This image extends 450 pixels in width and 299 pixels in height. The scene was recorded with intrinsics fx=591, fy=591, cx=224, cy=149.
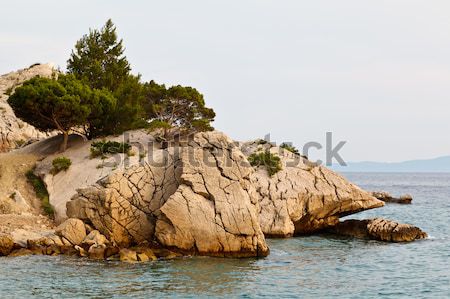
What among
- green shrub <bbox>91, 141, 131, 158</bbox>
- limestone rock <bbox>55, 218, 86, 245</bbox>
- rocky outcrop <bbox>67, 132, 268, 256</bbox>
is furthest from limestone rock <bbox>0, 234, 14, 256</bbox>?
green shrub <bbox>91, 141, 131, 158</bbox>

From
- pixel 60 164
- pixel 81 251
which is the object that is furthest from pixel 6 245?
pixel 60 164

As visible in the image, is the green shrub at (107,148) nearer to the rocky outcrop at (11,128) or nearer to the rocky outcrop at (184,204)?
the rocky outcrop at (184,204)

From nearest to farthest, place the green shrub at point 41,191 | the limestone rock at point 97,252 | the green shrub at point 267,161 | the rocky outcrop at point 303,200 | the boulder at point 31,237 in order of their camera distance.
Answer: the limestone rock at point 97,252
the boulder at point 31,237
the green shrub at point 41,191
the rocky outcrop at point 303,200
the green shrub at point 267,161

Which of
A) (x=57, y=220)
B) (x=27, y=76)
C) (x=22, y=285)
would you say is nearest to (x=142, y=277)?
(x=22, y=285)

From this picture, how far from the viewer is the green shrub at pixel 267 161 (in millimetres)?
51188

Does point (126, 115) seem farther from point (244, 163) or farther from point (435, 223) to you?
point (435, 223)

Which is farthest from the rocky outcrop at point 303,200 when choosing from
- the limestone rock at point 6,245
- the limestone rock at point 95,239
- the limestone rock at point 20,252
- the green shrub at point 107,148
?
the limestone rock at point 6,245

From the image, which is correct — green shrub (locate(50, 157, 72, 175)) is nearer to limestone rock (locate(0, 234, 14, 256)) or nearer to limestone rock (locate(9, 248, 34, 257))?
A: limestone rock (locate(0, 234, 14, 256))

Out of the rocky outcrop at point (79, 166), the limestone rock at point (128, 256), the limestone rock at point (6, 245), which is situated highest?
the rocky outcrop at point (79, 166)

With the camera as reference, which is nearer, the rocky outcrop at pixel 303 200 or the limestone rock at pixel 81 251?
the limestone rock at pixel 81 251

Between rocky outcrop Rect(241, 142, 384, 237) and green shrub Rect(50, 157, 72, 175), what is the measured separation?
51.9 feet

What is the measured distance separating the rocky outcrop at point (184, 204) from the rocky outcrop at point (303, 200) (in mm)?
7445

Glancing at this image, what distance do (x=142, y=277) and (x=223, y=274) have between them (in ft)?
14.1

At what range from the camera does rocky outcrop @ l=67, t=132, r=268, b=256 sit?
117ft
